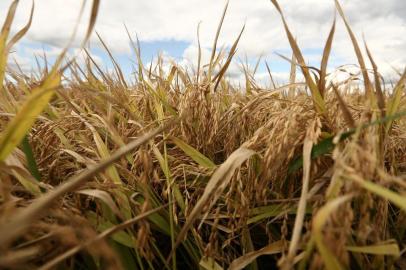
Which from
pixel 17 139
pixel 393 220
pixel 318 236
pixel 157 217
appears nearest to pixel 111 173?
pixel 157 217

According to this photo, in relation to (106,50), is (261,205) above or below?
below

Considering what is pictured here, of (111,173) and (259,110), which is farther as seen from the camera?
(259,110)

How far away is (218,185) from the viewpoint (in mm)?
706

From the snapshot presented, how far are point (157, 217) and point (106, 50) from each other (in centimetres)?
95

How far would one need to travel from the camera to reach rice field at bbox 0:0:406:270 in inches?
22.4

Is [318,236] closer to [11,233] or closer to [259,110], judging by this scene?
[11,233]

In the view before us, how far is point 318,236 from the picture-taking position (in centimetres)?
49

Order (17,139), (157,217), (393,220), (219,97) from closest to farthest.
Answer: (17,139), (157,217), (393,220), (219,97)

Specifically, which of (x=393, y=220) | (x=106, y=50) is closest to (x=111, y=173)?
(x=393, y=220)

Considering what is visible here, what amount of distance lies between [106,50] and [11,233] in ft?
4.21

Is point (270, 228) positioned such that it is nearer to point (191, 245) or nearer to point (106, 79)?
point (191, 245)

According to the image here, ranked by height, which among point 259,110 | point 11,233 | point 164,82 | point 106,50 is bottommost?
point 11,233

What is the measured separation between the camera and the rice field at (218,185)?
57 cm

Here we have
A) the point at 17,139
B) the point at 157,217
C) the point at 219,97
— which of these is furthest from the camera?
the point at 219,97
